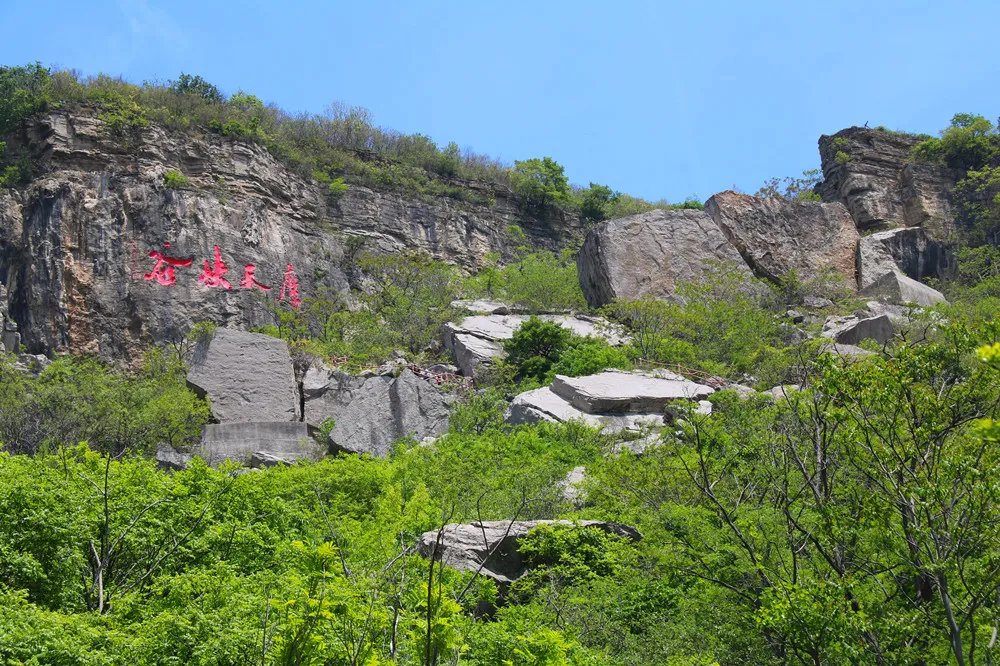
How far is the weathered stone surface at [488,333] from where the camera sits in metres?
25.0

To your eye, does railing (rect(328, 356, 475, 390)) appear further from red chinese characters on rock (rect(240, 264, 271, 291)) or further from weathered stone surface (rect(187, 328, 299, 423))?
red chinese characters on rock (rect(240, 264, 271, 291))

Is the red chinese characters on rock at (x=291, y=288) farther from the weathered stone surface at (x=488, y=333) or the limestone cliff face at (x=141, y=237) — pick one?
the weathered stone surface at (x=488, y=333)

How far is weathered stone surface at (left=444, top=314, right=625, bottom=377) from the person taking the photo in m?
25.0

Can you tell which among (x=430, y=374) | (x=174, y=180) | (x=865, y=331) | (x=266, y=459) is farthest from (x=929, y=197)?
(x=266, y=459)

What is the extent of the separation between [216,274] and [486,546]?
19.3m

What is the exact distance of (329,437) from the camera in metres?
20.1

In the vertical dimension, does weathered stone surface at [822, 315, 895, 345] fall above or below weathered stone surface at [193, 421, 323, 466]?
above

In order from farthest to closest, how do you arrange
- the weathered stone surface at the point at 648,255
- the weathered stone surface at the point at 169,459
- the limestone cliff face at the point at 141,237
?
the weathered stone surface at the point at 648,255
the limestone cliff face at the point at 141,237
the weathered stone surface at the point at 169,459

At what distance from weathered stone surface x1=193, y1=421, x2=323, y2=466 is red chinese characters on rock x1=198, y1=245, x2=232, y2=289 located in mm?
8841

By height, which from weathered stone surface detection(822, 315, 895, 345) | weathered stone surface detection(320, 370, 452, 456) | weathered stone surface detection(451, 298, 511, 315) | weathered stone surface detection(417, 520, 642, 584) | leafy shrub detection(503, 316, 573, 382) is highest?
weathered stone surface detection(451, 298, 511, 315)

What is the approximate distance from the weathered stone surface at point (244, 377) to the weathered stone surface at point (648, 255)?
11.1 metres

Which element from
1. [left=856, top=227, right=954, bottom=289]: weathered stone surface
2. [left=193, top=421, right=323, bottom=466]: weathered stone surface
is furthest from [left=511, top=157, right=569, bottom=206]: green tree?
[left=193, top=421, right=323, bottom=466]: weathered stone surface

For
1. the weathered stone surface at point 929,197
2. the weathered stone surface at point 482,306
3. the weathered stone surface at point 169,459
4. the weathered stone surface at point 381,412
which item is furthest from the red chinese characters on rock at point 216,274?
the weathered stone surface at point 929,197

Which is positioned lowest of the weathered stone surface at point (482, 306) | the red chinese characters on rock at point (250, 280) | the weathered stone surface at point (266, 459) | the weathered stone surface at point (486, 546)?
the weathered stone surface at point (486, 546)
